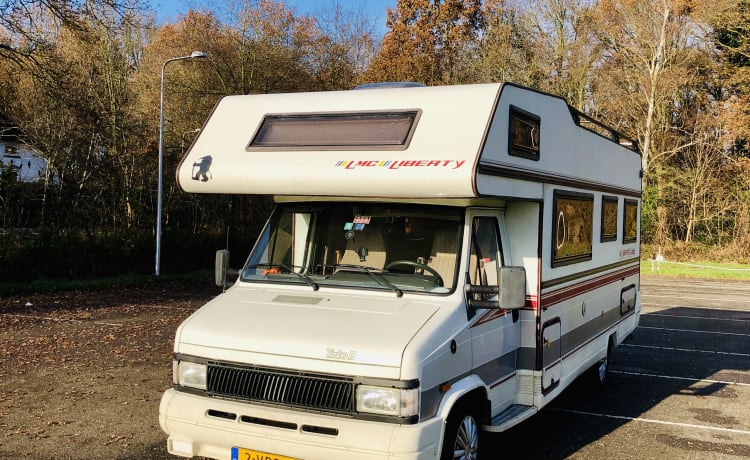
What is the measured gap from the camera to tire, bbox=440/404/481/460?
15.8 feet

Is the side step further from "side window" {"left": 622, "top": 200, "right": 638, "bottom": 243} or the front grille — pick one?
"side window" {"left": 622, "top": 200, "right": 638, "bottom": 243}

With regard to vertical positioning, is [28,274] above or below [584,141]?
below

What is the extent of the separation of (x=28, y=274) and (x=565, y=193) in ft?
56.9

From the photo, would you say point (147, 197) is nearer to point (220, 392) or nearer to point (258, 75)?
point (258, 75)

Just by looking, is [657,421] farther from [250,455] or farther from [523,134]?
[250,455]

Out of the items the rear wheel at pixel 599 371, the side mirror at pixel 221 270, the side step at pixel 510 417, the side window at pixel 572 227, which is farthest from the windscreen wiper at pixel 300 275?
the rear wheel at pixel 599 371

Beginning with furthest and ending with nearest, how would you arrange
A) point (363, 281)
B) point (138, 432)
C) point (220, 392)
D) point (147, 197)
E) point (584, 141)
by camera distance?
point (147, 197) < point (584, 141) < point (138, 432) < point (363, 281) < point (220, 392)

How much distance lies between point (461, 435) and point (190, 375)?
1.94 m

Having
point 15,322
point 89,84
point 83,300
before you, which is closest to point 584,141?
point 15,322

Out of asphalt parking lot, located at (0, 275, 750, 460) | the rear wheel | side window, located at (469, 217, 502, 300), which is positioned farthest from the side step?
the rear wheel

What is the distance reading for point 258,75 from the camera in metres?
28.3

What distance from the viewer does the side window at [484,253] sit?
5473 millimetres

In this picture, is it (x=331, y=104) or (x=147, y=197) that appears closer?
(x=331, y=104)

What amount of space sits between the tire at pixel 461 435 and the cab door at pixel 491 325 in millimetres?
325
